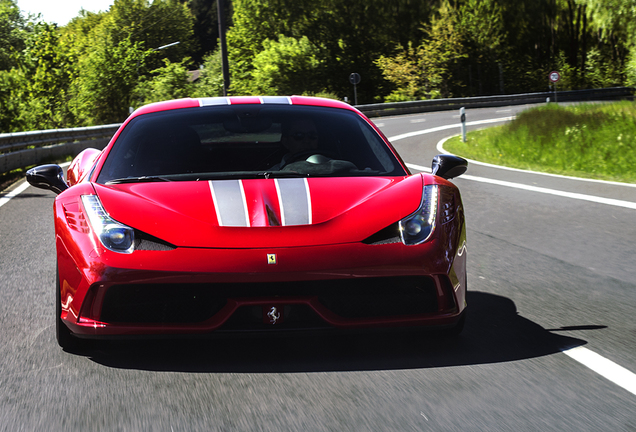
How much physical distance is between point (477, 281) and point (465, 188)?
6.27m

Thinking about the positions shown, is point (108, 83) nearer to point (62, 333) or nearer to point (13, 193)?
point (13, 193)

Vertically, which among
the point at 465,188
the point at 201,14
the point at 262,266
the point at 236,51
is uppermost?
the point at 201,14

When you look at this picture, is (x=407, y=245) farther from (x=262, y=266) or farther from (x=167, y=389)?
(x=167, y=389)

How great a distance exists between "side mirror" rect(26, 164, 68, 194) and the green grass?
983 centimetres

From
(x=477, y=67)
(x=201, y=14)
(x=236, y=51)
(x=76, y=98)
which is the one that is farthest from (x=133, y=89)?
(x=201, y=14)

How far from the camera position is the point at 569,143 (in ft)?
53.4

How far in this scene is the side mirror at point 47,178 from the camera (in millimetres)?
4359

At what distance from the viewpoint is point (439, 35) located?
2334 inches

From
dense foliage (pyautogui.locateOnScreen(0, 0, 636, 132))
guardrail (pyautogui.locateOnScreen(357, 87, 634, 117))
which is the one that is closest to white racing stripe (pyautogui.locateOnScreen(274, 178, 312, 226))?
guardrail (pyautogui.locateOnScreen(357, 87, 634, 117))

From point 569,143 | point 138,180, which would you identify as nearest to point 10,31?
point 569,143

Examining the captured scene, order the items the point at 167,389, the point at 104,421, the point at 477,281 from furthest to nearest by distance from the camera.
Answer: the point at 477,281, the point at 167,389, the point at 104,421

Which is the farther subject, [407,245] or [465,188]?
[465,188]

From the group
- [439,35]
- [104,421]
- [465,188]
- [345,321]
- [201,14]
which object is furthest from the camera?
[201,14]

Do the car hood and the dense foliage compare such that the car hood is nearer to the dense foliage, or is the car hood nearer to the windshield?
the windshield
